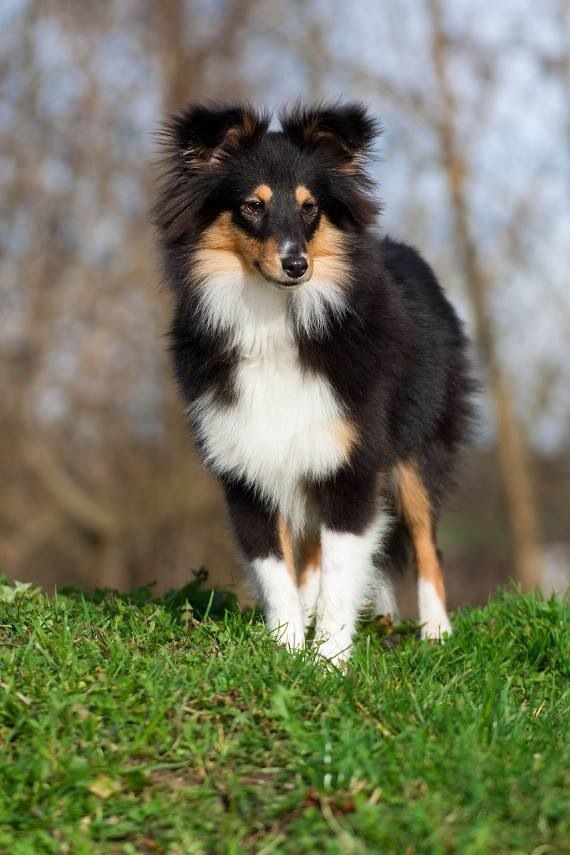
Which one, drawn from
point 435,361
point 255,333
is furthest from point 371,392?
point 435,361

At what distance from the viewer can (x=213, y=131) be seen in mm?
4969

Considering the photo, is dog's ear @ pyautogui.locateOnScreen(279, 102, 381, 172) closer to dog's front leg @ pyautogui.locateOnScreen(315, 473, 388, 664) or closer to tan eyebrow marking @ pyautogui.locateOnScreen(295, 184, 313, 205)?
tan eyebrow marking @ pyautogui.locateOnScreen(295, 184, 313, 205)

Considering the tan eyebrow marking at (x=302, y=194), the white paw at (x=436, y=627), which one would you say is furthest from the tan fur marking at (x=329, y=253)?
the white paw at (x=436, y=627)

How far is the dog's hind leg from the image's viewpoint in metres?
5.82

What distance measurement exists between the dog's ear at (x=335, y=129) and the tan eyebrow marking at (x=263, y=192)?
35 centimetres

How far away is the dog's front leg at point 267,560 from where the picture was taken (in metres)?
4.83

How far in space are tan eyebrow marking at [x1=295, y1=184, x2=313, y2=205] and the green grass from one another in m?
1.80

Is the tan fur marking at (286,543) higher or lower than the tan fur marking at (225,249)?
lower

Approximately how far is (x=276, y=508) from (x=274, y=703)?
55.8 inches

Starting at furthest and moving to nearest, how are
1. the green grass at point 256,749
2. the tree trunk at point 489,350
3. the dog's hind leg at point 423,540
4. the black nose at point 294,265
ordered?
the tree trunk at point 489,350
the dog's hind leg at point 423,540
the black nose at point 294,265
the green grass at point 256,749

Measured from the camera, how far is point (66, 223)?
16.8 m

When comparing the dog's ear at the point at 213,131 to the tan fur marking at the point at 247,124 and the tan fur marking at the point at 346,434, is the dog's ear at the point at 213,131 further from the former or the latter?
the tan fur marking at the point at 346,434

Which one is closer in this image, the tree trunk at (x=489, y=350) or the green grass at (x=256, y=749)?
the green grass at (x=256, y=749)

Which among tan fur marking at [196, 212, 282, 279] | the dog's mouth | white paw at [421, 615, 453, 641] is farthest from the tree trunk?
the dog's mouth
